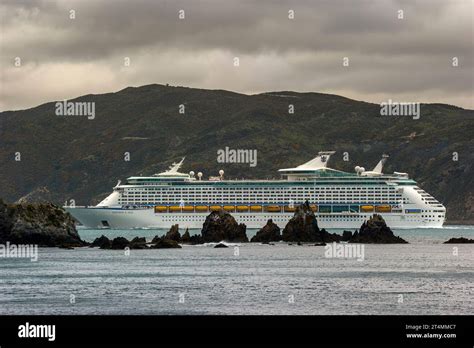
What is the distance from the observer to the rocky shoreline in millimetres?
120125

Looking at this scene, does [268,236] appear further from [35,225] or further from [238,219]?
[238,219]

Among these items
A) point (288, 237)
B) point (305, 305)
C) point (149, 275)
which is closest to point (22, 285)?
point (149, 275)

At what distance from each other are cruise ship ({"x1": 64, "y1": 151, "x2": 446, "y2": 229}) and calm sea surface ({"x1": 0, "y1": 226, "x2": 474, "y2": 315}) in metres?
70.8

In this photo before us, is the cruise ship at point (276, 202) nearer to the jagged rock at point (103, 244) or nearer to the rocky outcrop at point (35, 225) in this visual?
the jagged rock at point (103, 244)

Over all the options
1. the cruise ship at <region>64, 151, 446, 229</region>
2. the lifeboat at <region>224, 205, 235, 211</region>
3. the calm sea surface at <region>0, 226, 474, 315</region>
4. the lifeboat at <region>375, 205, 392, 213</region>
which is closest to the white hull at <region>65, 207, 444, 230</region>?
the cruise ship at <region>64, 151, 446, 229</region>

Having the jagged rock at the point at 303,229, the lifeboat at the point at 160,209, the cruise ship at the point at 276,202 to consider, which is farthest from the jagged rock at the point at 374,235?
the lifeboat at the point at 160,209

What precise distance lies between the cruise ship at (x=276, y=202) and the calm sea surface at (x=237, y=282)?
70.8 meters

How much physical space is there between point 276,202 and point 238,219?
6401 millimetres

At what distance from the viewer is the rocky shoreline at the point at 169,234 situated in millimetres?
120125

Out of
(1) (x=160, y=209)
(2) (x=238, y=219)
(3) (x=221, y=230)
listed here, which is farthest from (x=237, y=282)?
(1) (x=160, y=209)

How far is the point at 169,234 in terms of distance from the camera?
447 ft
